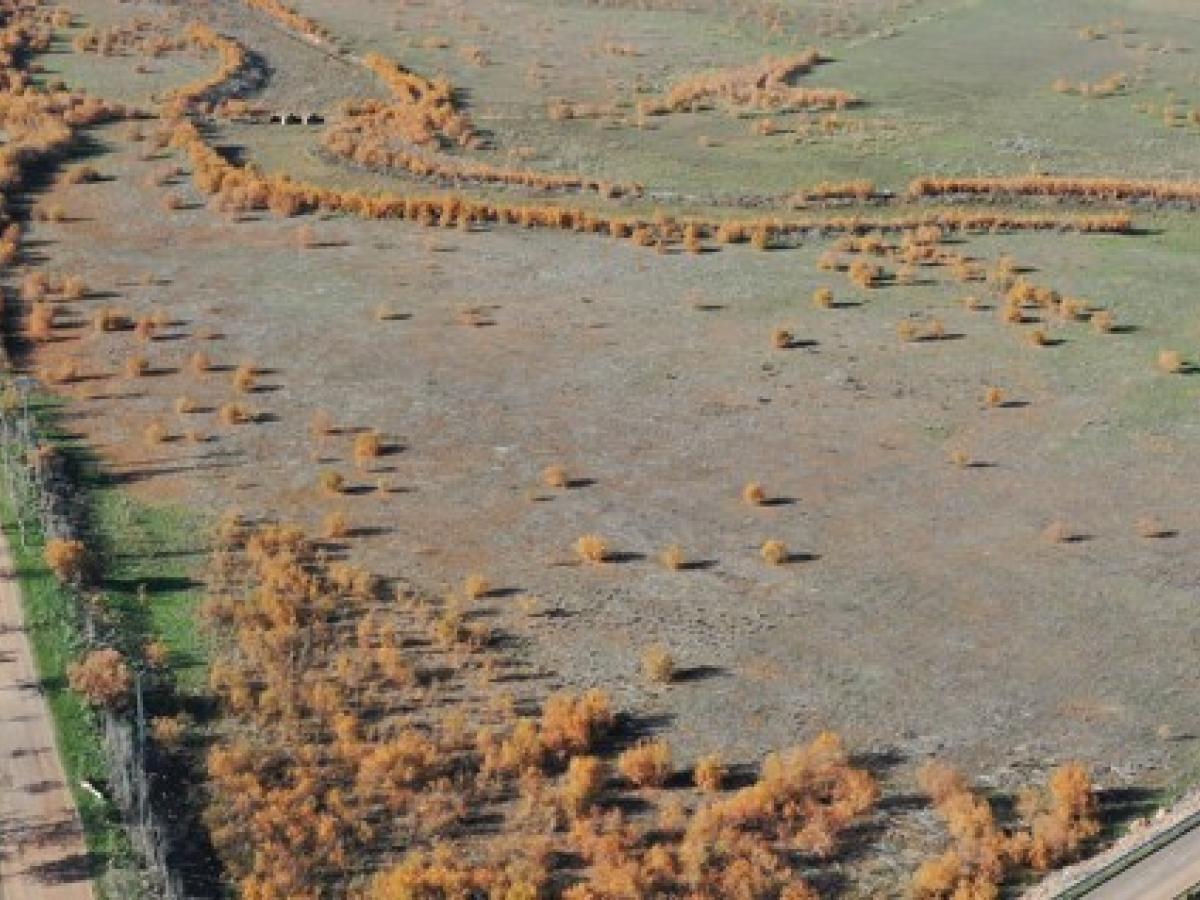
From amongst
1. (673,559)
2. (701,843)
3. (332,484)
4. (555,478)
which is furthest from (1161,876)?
(332,484)

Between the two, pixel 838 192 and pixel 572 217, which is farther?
pixel 838 192

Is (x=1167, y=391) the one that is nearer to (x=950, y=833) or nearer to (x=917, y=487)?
(x=917, y=487)

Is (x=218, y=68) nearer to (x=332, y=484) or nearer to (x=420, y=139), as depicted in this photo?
(x=420, y=139)

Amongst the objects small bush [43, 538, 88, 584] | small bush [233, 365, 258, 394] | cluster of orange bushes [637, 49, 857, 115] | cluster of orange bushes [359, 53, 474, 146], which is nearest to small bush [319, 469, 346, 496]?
small bush [233, 365, 258, 394]

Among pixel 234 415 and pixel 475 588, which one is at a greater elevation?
pixel 234 415

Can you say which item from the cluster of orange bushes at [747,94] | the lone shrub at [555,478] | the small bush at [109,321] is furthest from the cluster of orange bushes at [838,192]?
the small bush at [109,321]

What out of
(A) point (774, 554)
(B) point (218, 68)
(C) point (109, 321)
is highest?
(B) point (218, 68)

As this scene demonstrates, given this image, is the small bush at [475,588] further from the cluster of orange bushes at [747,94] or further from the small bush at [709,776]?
the cluster of orange bushes at [747,94]
